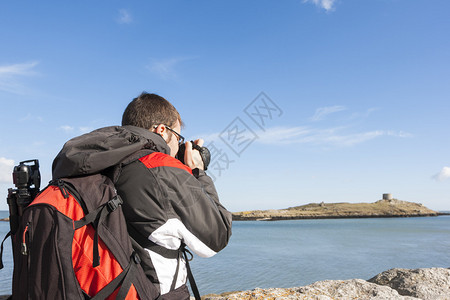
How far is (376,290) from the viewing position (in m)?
4.50

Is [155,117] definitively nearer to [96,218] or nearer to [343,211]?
[96,218]

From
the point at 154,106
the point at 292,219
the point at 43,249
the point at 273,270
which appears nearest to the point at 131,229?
the point at 43,249

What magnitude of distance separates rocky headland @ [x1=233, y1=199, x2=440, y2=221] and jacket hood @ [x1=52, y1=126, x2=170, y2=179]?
101365mm

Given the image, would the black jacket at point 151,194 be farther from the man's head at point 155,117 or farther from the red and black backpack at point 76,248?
the man's head at point 155,117

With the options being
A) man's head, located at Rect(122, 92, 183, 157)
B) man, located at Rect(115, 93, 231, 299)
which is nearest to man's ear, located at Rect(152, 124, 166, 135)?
man's head, located at Rect(122, 92, 183, 157)

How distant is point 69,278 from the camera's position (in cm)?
157

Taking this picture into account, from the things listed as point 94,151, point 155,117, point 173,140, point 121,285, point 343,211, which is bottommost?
point 343,211

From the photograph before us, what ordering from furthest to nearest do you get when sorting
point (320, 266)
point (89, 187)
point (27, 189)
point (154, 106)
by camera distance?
1. point (320, 266)
2. point (154, 106)
3. point (27, 189)
4. point (89, 187)

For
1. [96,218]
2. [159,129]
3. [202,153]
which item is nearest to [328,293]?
[202,153]

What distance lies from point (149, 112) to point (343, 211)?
349 ft

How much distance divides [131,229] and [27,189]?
2.76 ft

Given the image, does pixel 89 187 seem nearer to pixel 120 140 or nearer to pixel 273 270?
pixel 120 140

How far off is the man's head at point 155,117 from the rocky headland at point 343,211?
331 ft

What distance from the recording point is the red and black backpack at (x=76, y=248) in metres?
1.57
